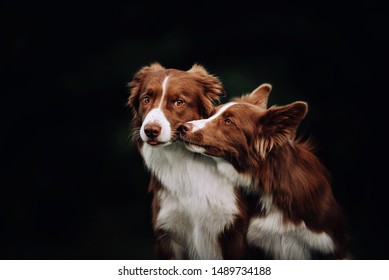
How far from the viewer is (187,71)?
6.17m

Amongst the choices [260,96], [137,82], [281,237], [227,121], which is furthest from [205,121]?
[281,237]

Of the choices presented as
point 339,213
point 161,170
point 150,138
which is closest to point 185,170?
point 161,170

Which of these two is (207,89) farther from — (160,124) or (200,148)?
(160,124)

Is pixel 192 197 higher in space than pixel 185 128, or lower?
lower

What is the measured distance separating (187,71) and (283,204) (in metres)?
1.62

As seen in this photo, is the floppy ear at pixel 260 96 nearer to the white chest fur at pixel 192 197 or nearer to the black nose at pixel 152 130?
the white chest fur at pixel 192 197

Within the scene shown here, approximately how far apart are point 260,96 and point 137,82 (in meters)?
1.26

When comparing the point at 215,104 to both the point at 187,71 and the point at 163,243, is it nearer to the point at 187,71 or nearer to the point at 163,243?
the point at 187,71

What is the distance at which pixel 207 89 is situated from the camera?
6.08 meters

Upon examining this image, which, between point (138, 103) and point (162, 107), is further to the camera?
point (138, 103)

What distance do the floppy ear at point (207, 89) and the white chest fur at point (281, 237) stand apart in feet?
3.37

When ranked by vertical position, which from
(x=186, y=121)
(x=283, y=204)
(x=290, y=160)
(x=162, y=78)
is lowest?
(x=283, y=204)

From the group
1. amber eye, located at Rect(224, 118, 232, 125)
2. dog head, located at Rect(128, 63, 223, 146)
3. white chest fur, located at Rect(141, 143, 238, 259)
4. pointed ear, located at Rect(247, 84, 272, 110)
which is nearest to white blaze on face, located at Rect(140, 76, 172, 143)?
dog head, located at Rect(128, 63, 223, 146)

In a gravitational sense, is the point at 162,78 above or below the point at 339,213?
above
